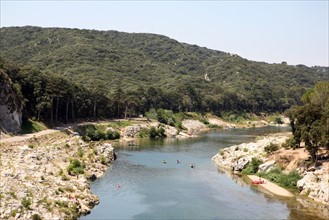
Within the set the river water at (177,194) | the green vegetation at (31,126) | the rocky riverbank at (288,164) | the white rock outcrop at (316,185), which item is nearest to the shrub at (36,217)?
the river water at (177,194)

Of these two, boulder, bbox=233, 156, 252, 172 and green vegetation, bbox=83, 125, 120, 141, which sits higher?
green vegetation, bbox=83, 125, 120, 141

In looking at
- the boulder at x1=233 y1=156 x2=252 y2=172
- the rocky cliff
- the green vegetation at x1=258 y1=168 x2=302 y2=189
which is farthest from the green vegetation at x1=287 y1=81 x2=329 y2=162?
the rocky cliff

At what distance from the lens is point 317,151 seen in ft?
319

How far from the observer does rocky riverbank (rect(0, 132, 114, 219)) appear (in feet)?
205

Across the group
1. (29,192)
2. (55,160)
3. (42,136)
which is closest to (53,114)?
(42,136)

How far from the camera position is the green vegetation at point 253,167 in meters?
106

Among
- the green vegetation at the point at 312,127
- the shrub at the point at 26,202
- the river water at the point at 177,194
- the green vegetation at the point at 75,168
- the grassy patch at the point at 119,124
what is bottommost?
the river water at the point at 177,194

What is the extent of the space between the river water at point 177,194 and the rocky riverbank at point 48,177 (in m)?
3.52

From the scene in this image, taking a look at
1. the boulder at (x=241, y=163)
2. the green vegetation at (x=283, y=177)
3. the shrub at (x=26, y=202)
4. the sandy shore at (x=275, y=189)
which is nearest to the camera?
the shrub at (x=26, y=202)

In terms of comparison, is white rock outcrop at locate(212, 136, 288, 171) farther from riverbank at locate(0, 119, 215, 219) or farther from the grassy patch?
the grassy patch

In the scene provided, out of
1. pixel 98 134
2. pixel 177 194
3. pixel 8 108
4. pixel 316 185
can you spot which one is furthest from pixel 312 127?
pixel 98 134

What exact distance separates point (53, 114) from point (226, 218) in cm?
10134

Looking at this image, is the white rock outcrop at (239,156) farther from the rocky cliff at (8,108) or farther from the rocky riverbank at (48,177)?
the rocky cliff at (8,108)

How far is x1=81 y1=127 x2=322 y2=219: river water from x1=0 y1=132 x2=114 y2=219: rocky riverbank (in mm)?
3524
